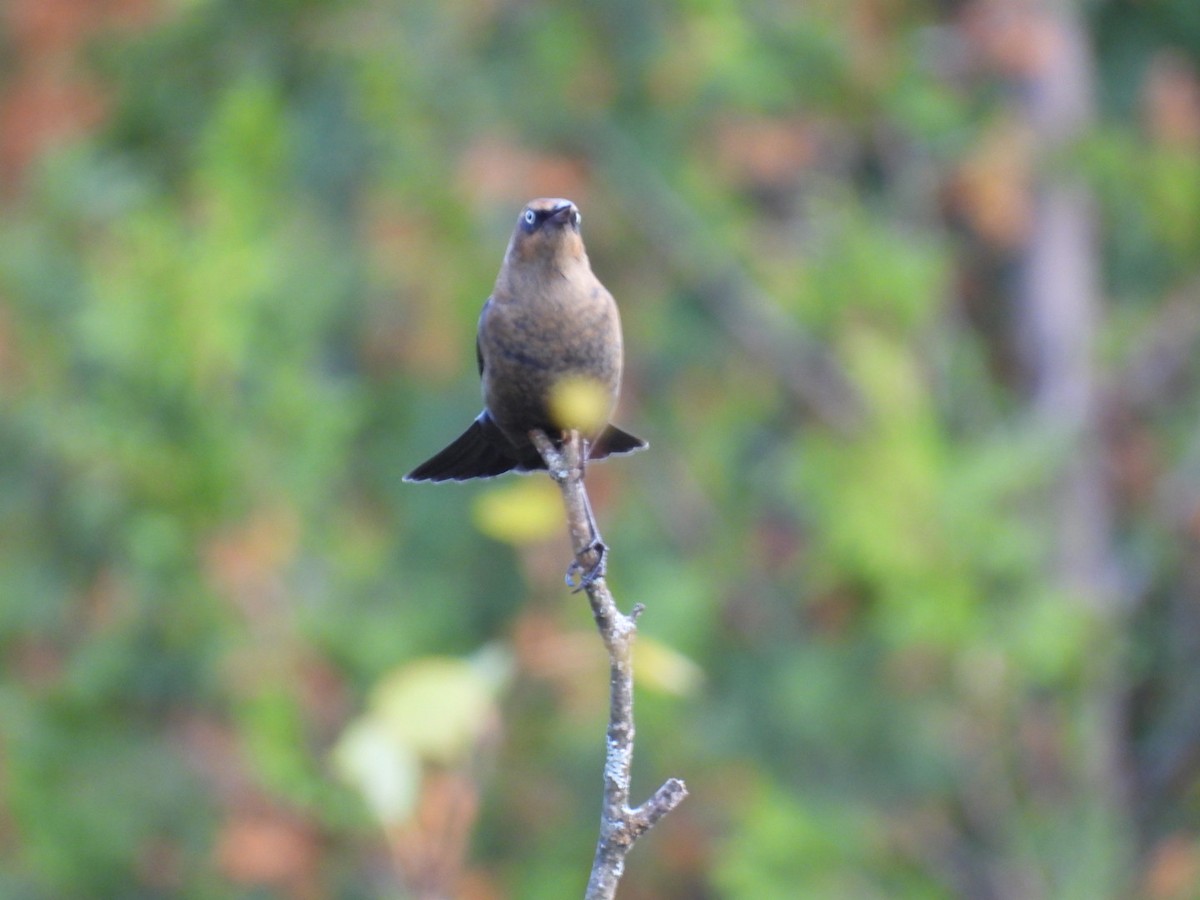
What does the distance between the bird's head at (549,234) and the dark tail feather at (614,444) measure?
1.65 feet

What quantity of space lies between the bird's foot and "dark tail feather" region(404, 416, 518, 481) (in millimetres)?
800

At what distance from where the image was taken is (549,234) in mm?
3389

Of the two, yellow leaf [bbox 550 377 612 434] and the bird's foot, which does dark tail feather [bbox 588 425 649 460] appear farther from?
the bird's foot

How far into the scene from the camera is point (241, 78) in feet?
24.6

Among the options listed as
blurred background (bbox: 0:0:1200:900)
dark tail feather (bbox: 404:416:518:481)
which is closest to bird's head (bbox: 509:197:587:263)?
dark tail feather (bbox: 404:416:518:481)

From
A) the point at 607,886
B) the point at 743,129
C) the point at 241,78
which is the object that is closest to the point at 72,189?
the point at 241,78

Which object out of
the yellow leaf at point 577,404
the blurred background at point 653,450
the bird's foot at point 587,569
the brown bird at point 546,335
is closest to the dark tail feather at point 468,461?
the brown bird at point 546,335

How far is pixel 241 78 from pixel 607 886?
5.91 meters

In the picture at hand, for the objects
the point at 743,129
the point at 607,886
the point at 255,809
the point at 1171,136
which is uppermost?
the point at 743,129

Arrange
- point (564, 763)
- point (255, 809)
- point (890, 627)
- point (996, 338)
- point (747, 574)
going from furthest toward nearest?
point (996, 338), point (747, 574), point (564, 763), point (255, 809), point (890, 627)

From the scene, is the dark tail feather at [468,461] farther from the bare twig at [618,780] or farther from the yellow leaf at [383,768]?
the bare twig at [618,780]

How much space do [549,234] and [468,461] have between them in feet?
1.97

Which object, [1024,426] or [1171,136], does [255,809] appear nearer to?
[1024,426]

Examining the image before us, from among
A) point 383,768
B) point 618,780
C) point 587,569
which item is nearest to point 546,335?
point 587,569
